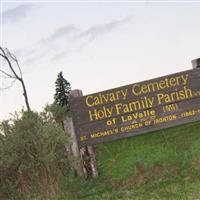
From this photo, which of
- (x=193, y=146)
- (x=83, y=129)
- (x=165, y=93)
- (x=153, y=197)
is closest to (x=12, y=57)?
(x=83, y=129)

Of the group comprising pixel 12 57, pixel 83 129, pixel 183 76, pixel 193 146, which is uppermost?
pixel 12 57

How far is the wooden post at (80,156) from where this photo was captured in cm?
1347

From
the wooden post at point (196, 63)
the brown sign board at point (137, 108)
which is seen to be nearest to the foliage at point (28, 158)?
the brown sign board at point (137, 108)

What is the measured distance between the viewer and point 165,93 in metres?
13.8

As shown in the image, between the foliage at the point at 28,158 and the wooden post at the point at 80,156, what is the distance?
3.07 feet

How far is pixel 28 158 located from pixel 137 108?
368 cm

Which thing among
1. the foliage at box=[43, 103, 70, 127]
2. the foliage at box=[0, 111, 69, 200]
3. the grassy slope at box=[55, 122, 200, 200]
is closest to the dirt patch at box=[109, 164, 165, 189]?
the grassy slope at box=[55, 122, 200, 200]

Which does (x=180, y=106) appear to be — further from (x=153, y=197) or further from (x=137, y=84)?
(x=153, y=197)

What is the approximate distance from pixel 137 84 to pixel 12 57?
7041mm

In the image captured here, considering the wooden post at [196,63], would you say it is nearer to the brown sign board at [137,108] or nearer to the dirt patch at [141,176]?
the brown sign board at [137,108]

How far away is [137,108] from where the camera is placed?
13750 millimetres

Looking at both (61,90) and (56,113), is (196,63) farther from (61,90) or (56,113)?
(61,90)

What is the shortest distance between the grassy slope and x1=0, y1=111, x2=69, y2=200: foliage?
2.24 feet

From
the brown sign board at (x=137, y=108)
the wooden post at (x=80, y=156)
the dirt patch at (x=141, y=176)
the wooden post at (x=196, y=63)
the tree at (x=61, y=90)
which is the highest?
the tree at (x=61, y=90)
